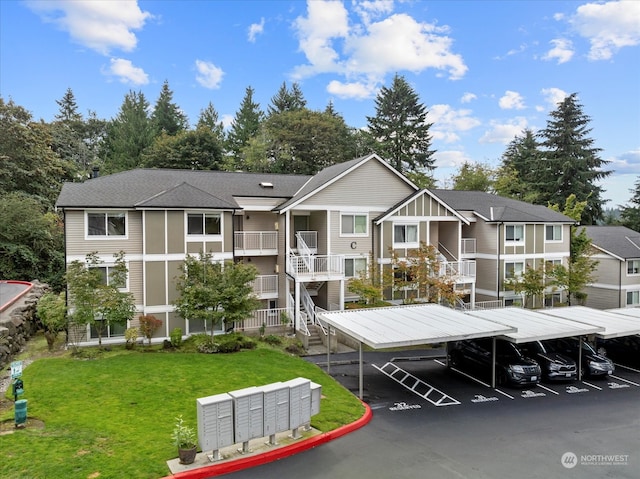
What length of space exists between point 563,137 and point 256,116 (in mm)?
41691

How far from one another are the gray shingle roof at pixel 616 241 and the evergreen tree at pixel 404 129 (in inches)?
917

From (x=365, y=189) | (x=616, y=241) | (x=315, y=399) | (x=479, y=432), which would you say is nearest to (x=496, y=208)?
(x=365, y=189)

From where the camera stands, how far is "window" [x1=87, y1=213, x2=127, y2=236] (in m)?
19.6

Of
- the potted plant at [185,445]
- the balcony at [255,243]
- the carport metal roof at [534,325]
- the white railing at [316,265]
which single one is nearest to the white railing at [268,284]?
the balcony at [255,243]

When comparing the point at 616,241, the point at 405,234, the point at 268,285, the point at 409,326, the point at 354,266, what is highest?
the point at 405,234

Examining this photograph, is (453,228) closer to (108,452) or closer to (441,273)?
(441,273)

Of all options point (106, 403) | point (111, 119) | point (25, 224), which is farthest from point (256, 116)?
point (106, 403)

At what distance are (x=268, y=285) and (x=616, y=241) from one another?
30.1m

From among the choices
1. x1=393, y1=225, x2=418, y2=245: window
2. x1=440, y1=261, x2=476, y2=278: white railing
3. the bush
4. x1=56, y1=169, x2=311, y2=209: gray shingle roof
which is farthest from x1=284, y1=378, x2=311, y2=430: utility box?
x1=440, y1=261, x2=476, y2=278: white railing

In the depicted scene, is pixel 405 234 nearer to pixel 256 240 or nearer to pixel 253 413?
pixel 256 240

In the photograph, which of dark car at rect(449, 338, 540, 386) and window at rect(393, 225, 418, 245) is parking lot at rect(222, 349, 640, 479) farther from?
window at rect(393, 225, 418, 245)

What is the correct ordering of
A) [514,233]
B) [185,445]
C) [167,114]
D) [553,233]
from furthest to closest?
[167,114]
[553,233]
[514,233]
[185,445]

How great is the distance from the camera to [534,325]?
17297 millimetres

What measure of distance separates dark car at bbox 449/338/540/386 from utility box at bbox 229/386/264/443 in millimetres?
10517
